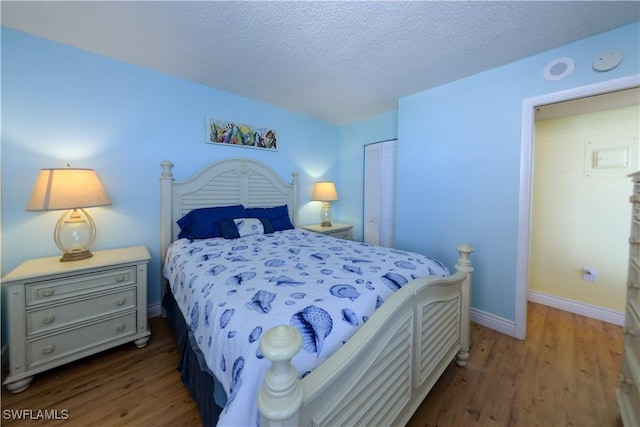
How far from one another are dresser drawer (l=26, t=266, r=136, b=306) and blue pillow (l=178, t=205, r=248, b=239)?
568 mm

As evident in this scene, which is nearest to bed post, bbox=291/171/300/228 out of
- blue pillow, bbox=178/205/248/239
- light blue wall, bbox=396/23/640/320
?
blue pillow, bbox=178/205/248/239

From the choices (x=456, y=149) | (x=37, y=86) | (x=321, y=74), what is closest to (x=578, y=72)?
(x=456, y=149)

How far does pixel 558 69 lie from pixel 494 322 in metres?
2.11

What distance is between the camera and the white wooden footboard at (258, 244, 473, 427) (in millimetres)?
616

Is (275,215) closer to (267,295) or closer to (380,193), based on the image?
(380,193)

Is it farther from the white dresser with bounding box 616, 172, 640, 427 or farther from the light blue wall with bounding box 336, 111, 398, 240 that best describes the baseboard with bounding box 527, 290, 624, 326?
the light blue wall with bounding box 336, 111, 398, 240

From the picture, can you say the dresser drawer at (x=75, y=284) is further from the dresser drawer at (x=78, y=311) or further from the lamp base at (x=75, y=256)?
the lamp base at (x=75, y=256)

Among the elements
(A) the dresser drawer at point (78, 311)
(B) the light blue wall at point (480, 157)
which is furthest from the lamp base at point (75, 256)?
(B) the light blue wall at point (480, 157)

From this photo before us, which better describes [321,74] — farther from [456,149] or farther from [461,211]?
[461,211]

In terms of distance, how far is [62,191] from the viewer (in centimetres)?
161

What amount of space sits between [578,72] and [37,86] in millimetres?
3937

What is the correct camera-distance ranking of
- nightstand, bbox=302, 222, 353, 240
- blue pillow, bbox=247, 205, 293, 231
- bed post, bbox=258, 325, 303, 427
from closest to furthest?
bed post, bbox=258, 325, 303, 427 < blue pillow, bbox=247, 205, 293, 231 < nightstand, bbox=302, 222, 353, 240

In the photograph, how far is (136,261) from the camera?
1.79 meters

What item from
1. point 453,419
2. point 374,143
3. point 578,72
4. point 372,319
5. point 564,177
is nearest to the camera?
point 372,319
